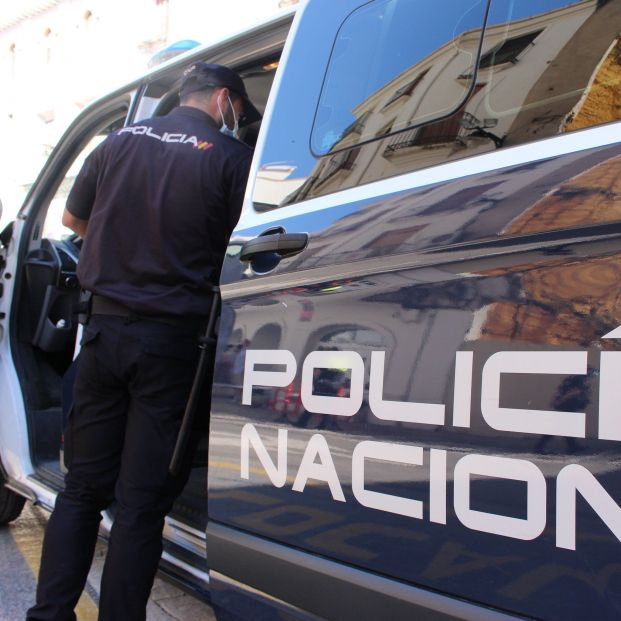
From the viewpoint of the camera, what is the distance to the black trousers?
1850 millimetres

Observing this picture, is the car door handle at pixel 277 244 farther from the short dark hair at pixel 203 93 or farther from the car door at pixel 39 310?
the car door at pixel 39 310

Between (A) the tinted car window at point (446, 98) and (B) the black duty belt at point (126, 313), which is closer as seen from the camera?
(A) the tinted car window at point (446, 98)

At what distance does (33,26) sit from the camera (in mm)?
17906

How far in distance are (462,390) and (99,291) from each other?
119cm

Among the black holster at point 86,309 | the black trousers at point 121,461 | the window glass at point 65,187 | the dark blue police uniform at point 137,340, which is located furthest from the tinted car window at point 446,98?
the window glass at point 65,187

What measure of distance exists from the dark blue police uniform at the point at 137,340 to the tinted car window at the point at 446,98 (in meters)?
0.27

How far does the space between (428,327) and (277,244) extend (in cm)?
50

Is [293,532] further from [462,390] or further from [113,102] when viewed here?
[113,102]

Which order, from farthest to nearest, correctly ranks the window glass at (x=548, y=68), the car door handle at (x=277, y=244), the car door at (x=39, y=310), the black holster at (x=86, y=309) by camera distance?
the car door at (x=39, y=310) → the black holster at (x=86, y=309) → the car door handle at (x=277, y=244) → the window glass at (x=548, y=68)

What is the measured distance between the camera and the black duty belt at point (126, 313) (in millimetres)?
1921

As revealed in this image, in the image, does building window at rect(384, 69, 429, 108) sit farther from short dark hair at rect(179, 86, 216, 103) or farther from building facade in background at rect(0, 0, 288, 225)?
building facade in background at rect(0, 0, 288, 225)

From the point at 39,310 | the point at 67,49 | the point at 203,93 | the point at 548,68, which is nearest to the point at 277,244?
the point at 548,68

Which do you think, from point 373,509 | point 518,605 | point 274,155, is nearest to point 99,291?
point 274,155

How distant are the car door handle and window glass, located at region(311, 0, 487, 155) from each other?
245 millimetres
